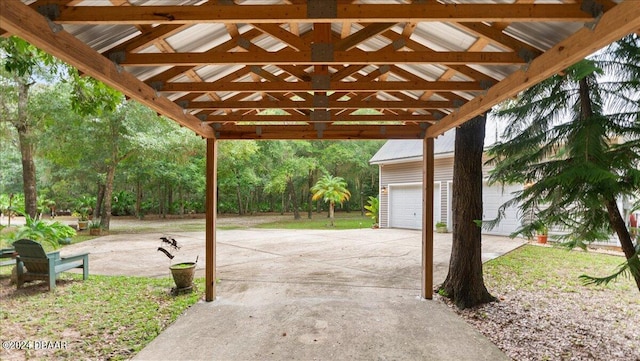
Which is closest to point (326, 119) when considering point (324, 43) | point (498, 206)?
point (324, 43)

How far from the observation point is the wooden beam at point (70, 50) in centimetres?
182

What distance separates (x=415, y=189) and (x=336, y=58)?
1333 centimetres

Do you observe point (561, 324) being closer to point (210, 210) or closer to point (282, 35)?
point (282, 35)

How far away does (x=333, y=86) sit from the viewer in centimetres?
354

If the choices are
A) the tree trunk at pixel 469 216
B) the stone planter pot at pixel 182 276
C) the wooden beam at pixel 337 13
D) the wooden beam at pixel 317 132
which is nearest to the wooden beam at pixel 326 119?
the wooden beam at pixel 317 132

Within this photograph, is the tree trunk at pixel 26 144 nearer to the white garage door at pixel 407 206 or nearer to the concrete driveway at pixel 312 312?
the concrete driveway at pixel 312 312

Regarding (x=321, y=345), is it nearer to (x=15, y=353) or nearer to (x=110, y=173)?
(x=15, y=353)

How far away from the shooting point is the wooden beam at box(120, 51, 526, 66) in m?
2.73

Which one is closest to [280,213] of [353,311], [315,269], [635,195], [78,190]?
[78,190]

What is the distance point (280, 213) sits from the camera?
29.6 m

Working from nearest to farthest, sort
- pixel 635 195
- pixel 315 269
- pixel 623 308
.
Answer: pixel 635 195 < pixel 623 308 < pixel 315 269

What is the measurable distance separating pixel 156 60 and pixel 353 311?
387 cm

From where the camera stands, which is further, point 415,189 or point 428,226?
point 415,189

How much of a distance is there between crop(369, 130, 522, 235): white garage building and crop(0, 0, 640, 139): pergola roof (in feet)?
32.5
